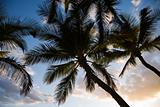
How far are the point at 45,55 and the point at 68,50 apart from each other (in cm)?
133

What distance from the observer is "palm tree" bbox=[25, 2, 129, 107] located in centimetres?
1722

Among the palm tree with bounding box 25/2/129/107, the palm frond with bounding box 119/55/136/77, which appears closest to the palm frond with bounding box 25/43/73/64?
the palm tree with bounding box 25/2/129/107

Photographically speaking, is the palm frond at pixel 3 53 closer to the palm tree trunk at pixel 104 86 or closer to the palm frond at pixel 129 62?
the palm tree trunk at pixel 104 86

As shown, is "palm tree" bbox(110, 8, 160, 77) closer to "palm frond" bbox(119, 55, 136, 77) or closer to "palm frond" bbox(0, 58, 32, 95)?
"palm frond" bbox(119, 55, 136, 77)

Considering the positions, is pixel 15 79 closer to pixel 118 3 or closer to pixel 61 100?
pixel 61 100

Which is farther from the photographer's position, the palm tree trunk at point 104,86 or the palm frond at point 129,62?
the palm frond at point 129,62

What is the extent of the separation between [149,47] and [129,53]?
1.34m

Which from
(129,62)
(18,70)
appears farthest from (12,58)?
(129,62)

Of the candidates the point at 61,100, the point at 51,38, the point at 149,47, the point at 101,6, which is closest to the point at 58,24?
the point at 51,38

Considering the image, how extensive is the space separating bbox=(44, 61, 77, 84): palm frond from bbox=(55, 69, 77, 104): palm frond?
0.27 meters

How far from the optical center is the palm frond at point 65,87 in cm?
1792

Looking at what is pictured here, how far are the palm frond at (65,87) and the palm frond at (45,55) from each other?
117 cm

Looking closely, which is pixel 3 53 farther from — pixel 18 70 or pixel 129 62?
pixel 129 62

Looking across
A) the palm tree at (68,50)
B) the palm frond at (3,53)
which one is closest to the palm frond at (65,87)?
the palm tree at (68,50)
